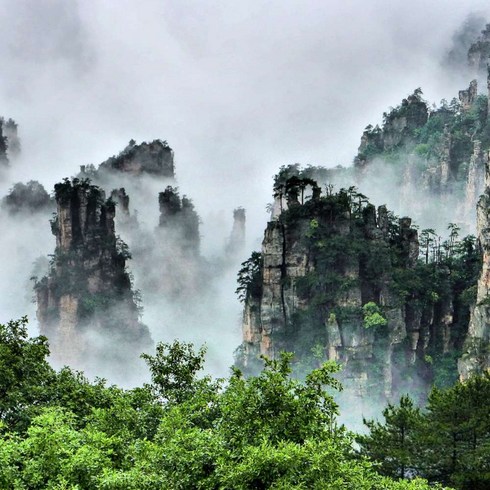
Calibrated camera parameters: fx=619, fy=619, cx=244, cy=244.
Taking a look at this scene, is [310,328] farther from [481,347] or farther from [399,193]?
[399,193]

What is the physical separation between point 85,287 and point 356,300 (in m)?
32.2

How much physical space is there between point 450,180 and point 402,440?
7190 centimetres

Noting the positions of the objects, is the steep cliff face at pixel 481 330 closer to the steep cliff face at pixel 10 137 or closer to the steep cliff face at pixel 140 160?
the steep cliff face at pixel 140 160

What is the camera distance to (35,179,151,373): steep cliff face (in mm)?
68000

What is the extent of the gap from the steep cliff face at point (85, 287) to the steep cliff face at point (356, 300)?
2169 centimetres

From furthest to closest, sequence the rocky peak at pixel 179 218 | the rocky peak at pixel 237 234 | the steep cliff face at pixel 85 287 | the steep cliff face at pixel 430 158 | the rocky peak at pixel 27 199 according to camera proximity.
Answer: the rocky peak at pixel 237 234, the rocky peak at pixel 27 199, the rocky peak at pixel 179 218, the steep cliff face at pixel 430 158, the steep cliff face at pixel 85 287

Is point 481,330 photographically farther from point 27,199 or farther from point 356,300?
point 27,199

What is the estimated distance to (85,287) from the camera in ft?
226

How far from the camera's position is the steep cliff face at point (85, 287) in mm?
68000

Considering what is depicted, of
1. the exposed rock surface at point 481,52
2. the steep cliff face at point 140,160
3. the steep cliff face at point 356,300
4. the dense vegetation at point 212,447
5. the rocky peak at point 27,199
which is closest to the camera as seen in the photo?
the dense vegetation at point 212,447

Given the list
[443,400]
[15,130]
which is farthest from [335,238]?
[15,130]

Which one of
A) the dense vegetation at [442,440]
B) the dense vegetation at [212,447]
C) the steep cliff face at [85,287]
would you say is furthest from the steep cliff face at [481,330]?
the steep cliff face at [85,287]

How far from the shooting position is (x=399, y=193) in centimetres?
9612

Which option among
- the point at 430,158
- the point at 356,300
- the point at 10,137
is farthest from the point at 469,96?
the point at 10,137
